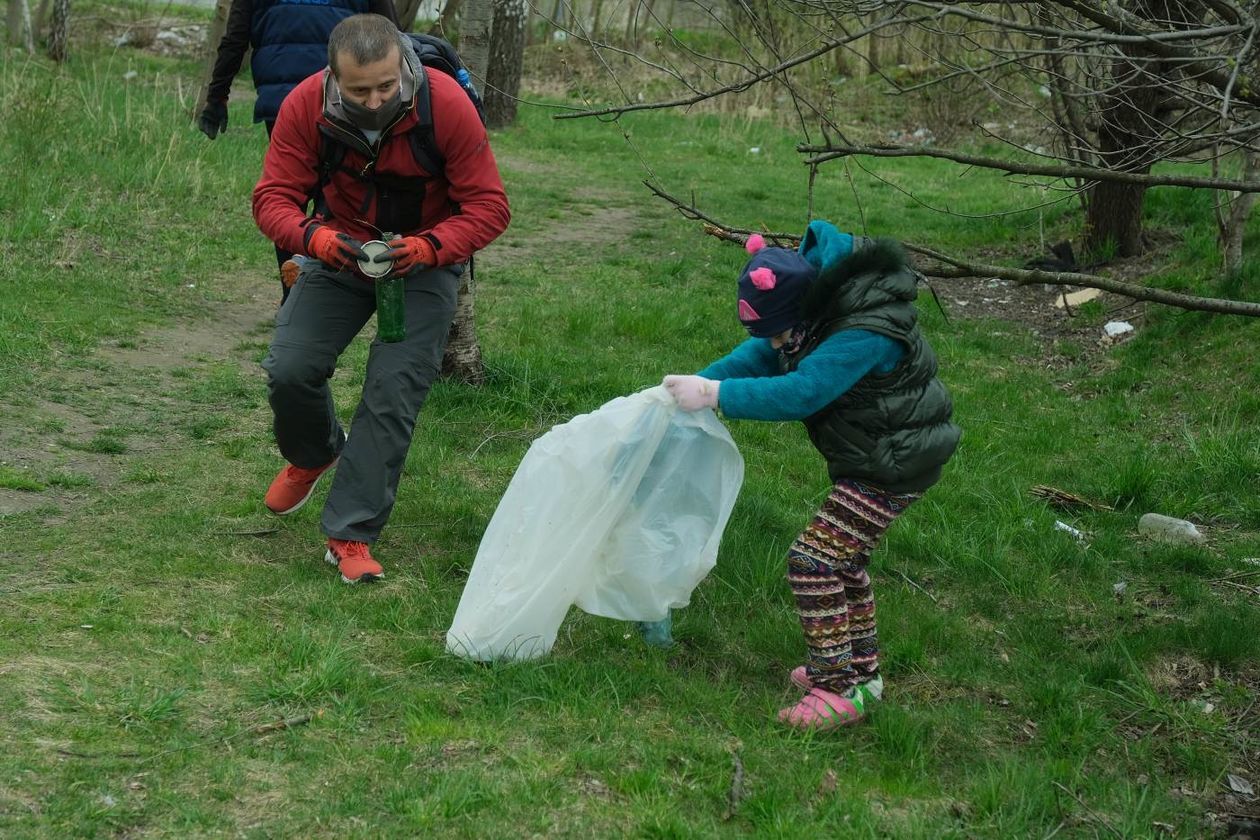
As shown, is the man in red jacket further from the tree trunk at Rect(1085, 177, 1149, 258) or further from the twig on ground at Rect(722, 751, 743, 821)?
the tree trunk at Rect(1085, 177, 1149, 258)

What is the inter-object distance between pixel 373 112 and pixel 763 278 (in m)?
1.30

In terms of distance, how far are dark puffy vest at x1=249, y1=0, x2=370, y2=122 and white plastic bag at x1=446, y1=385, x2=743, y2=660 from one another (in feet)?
9.16

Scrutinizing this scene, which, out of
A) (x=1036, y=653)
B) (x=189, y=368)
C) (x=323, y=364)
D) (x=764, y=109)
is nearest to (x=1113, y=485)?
(x=1036, y=653)

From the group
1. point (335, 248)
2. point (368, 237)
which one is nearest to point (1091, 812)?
point (335, 248)

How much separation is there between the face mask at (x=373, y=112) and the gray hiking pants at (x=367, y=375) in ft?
1.53

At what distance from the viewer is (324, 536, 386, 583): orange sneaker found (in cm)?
397

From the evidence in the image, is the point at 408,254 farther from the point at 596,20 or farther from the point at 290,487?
the point at 596,20

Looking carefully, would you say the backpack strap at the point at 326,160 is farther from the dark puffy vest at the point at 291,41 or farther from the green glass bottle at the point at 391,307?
the dark puffy vest at the point at 291,41

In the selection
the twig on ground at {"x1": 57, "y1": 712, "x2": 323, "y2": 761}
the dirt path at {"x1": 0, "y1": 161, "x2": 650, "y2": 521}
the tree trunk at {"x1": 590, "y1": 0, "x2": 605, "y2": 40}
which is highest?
the tree trunk at {"x1": 590, "y1": 0, "x2": 605, "y2": 40}

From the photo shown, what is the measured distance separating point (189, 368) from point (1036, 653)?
14.0 ft

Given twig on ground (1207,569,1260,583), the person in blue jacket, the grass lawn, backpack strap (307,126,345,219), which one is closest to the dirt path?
the grass lawn

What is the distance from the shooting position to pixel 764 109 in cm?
1905

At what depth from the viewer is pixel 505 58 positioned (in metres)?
16.0

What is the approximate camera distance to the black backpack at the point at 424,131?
3834 mm
